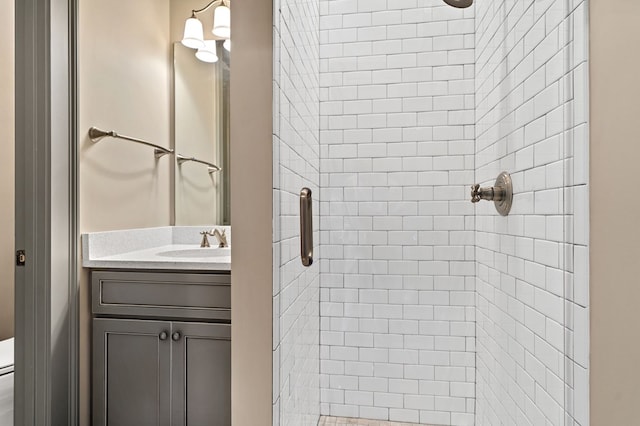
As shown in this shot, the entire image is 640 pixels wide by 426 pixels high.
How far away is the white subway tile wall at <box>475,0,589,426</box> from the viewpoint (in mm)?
894

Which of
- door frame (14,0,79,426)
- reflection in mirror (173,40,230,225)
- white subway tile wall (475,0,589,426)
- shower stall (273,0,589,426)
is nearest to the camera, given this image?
white subway tile wall (475,0,589,426)

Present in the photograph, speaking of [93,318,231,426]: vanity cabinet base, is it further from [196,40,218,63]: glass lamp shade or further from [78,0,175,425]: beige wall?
[196,40,218,63]: glass lamp shade

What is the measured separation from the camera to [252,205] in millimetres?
1178

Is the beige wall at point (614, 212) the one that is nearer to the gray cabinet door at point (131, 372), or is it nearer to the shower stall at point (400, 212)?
the shower stall at point (400, 212)

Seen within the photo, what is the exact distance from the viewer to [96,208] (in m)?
1.72

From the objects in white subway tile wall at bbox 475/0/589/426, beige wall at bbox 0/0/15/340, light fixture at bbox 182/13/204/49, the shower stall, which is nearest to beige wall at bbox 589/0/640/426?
white subway tile wall at bbox 475/0/589/426

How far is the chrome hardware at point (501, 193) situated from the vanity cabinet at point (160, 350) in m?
0.96

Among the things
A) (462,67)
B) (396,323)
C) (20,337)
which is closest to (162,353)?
(20,337)

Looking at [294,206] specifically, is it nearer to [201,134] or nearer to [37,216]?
[37,216]

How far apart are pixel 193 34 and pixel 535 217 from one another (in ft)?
6.24

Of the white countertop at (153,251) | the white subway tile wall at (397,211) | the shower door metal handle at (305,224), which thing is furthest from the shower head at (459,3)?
the white countertop at (153,251)

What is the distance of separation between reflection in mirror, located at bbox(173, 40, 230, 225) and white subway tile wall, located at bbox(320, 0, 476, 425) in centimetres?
59

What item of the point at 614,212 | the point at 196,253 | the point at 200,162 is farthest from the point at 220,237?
the point at 614,212

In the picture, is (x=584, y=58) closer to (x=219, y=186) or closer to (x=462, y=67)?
(x=462, y=67)
